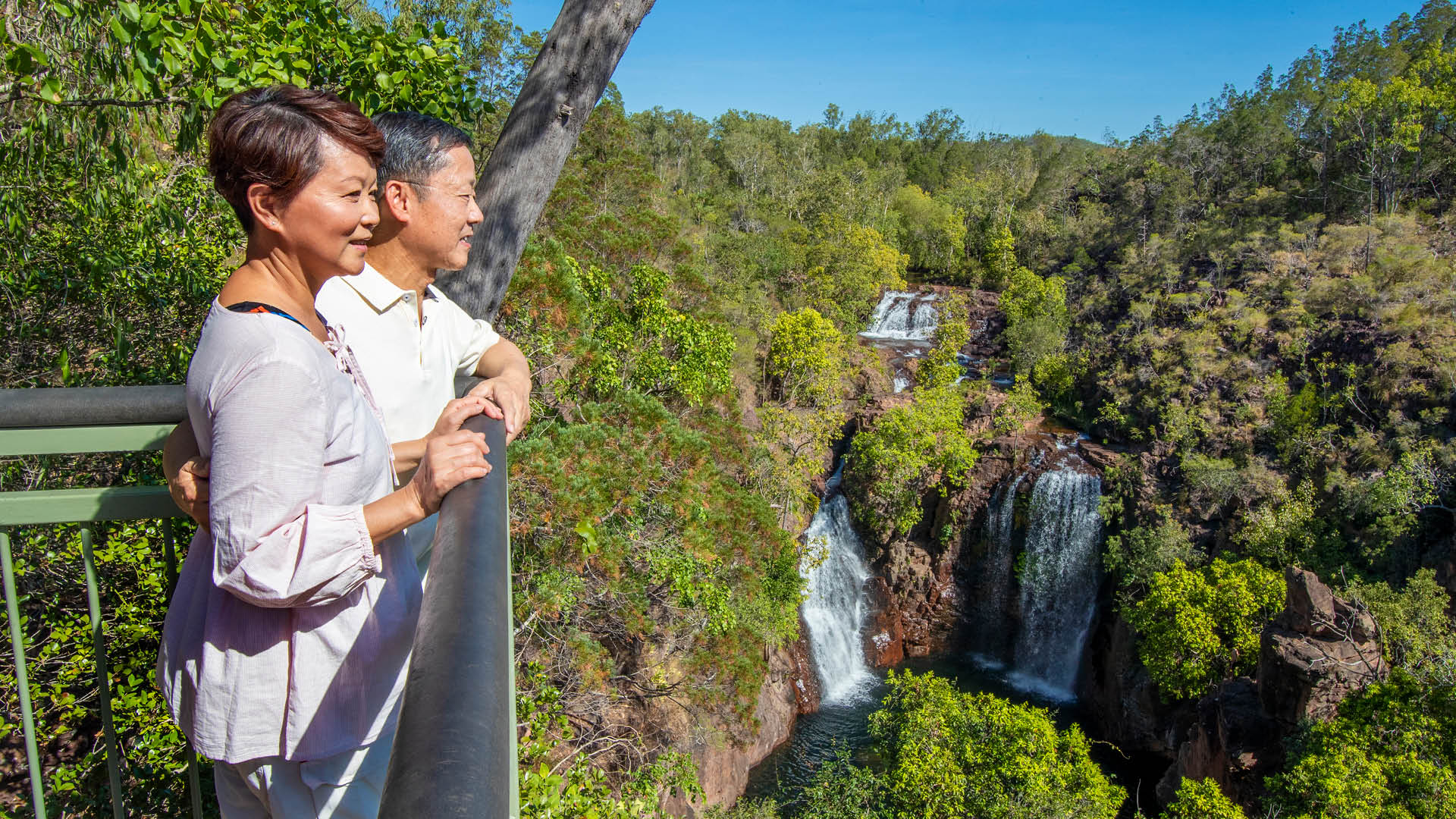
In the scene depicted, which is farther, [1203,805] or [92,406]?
[1203,805]

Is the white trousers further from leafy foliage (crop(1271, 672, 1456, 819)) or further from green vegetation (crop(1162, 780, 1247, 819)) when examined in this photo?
green vegetation (crop(1162, 780, 1247, 819))

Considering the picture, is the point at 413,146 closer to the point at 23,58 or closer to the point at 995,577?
the point at 23,58

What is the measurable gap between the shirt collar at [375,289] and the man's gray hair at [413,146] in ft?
0.73

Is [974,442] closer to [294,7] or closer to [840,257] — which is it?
[840,257]

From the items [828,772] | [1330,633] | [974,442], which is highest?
[974,442]

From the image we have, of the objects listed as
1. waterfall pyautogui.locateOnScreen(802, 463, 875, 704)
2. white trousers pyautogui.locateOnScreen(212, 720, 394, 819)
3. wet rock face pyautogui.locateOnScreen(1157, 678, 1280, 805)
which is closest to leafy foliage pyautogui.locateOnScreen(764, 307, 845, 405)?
waterfall pyautogui.locateOnScreen(802, 463, 875, 704)

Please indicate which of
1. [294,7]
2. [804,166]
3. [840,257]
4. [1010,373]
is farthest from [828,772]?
[804,166]

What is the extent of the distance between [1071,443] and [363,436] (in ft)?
75.3

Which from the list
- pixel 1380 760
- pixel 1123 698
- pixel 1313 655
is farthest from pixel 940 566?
pixel 1380 760

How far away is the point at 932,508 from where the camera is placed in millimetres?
21594

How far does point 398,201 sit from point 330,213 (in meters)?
0.62

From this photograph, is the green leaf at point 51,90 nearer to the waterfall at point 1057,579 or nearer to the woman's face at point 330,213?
the woman's face at point 330,213

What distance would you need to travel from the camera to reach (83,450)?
1.33 meters

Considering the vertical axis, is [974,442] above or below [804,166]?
below
